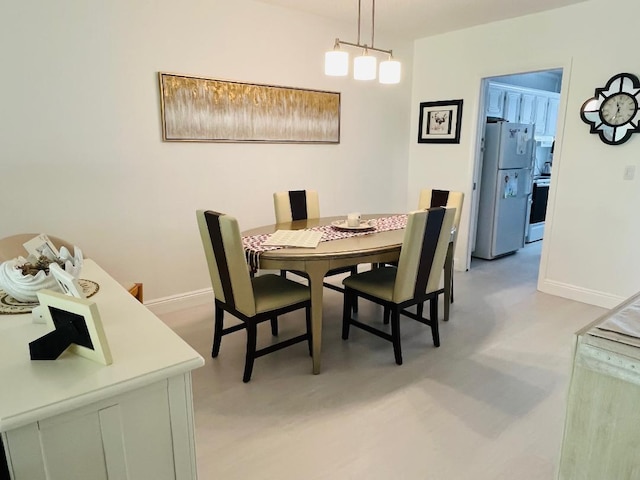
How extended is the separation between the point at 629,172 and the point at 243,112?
10.2ft

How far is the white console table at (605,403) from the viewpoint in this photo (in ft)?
3.65

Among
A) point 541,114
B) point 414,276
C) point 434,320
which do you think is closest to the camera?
point 414,276

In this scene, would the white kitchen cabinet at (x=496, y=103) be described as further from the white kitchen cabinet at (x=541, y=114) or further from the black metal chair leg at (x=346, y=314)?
the black metal chair leg at (x=346, y=314)

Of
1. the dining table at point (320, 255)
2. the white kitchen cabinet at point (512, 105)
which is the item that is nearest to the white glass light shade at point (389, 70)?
the dining table at point (320, 255)

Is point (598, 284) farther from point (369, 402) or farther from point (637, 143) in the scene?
point (369, 402)

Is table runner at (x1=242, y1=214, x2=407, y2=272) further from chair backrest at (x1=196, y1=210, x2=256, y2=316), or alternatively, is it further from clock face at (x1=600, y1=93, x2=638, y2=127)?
clock face at (x1=600, y1=93, x2=638, y2=127)

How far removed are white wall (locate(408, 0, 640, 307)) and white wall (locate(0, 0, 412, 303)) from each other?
141 centimetres

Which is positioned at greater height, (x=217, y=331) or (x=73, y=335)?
(x=73, y=335)

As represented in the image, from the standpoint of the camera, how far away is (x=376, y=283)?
271cm

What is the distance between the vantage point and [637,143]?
129 inches

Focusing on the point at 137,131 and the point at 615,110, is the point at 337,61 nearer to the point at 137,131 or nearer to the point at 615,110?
the point at 137,131

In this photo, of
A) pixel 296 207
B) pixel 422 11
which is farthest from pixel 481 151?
pixel 296 207

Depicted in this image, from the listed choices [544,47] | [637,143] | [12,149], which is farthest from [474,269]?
[12,149]

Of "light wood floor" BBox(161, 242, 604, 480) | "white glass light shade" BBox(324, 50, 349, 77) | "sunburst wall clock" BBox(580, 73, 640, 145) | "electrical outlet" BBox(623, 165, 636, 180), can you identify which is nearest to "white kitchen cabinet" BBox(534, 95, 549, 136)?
"sunburst wall clock" BBox(580, 73, 640, 145)
